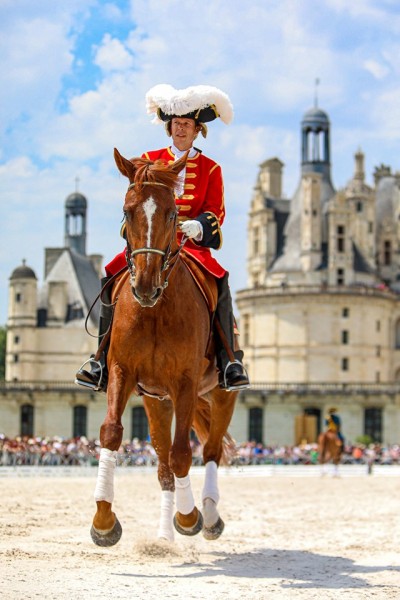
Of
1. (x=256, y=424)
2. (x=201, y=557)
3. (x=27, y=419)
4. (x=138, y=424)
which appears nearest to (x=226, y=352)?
(x=201, y=557)

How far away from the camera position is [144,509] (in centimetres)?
1986

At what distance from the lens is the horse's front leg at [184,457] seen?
32.6ft

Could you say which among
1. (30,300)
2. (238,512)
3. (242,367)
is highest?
(30,300)

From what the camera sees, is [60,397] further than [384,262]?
No

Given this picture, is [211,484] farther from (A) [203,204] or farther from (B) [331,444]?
(B) [331,444]

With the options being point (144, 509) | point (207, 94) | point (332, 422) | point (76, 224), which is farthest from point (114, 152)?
point (76, 224)

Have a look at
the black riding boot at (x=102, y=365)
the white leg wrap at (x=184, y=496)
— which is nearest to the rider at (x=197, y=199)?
the black riding boot at (x=102, y=365)

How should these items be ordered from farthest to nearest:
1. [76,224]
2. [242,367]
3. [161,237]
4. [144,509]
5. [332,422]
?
1. [76,224]
2. [332,422]
3. [144,509]
4. [242,367]
5. [161,237]

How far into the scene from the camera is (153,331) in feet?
32.4

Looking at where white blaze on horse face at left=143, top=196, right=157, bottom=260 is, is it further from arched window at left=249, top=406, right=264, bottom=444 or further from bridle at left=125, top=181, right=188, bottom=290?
arched window at left=249, top=406, right=264, bottom=444

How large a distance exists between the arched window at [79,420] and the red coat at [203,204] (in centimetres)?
6971

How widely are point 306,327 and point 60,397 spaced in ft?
62.4

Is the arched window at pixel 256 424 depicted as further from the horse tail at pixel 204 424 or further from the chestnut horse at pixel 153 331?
the chestnut horse at pixel 153 331

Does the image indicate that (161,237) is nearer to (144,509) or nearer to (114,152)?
(114,152)
